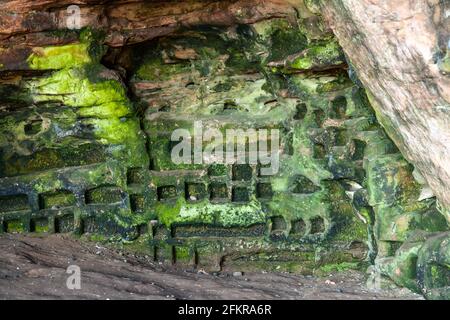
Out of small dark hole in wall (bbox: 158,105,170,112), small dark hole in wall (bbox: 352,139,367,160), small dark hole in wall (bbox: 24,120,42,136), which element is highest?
small dark hole in wall (bbox: 158,105,170,112)

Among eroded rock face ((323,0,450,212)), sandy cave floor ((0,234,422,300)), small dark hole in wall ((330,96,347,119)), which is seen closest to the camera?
eroded rock face ((323,0,450,212))

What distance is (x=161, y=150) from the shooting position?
20.1 feet

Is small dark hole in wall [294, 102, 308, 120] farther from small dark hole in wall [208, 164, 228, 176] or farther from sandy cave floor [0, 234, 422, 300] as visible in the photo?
sandy cave floor [0, 234, 422, 300]

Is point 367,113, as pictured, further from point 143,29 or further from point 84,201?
point 84,201

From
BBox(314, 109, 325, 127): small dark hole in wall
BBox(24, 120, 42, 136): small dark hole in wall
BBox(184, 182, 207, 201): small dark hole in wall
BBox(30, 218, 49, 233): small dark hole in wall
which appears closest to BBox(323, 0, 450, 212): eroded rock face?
BBox(314, 109, 325, 127): small dark hole in wall

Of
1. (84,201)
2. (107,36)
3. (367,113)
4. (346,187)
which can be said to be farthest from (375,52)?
(84,201)

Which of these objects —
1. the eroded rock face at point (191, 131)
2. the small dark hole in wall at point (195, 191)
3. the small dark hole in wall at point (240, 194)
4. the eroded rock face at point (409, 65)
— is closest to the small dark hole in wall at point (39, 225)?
the eroded rock face at point (191, 131)

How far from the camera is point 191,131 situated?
6.10 metres

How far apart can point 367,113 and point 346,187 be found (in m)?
0.63

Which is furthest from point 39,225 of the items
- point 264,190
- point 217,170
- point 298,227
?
point 298,227

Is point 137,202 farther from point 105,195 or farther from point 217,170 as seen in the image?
point 217,170

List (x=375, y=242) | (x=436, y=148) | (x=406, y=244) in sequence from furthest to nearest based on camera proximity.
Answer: (x=375, y=242) → (x=406, y=244) → (x=436, y=148)

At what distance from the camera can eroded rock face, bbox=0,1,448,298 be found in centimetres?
559

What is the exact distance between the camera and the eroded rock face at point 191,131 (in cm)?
559
